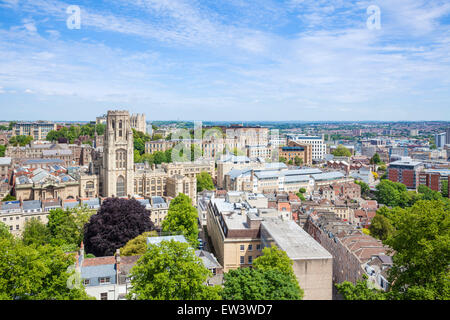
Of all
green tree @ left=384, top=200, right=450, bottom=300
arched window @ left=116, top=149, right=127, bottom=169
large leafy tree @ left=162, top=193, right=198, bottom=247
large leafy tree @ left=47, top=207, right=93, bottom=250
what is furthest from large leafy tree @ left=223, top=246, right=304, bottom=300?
arched window @ left=116, top=149, right=127, bottom=169

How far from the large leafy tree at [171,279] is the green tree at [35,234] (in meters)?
12.9

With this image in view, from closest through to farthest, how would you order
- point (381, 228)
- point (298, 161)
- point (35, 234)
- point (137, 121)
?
point (35, 234) < point (381, 228) < point (298, 161) < point (137, 121)

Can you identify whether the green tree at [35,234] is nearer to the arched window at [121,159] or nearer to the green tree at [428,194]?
the arched window at [121,159]

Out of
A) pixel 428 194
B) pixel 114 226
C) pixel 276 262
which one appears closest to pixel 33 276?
pixel 276 262

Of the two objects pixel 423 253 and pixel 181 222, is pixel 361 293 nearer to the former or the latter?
pixel 423 253

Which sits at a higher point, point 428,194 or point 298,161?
point 298,161

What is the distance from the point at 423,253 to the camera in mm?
11312

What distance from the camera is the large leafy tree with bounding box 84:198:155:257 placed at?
21.2 meters

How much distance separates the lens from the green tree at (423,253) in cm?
1074

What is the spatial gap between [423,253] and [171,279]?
7.66 meters

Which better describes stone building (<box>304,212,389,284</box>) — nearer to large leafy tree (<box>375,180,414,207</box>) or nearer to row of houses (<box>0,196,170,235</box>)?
row of houses (<box>0,196,170,235</box>)

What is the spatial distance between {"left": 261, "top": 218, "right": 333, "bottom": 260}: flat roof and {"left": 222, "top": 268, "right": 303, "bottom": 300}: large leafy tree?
3.11 m
